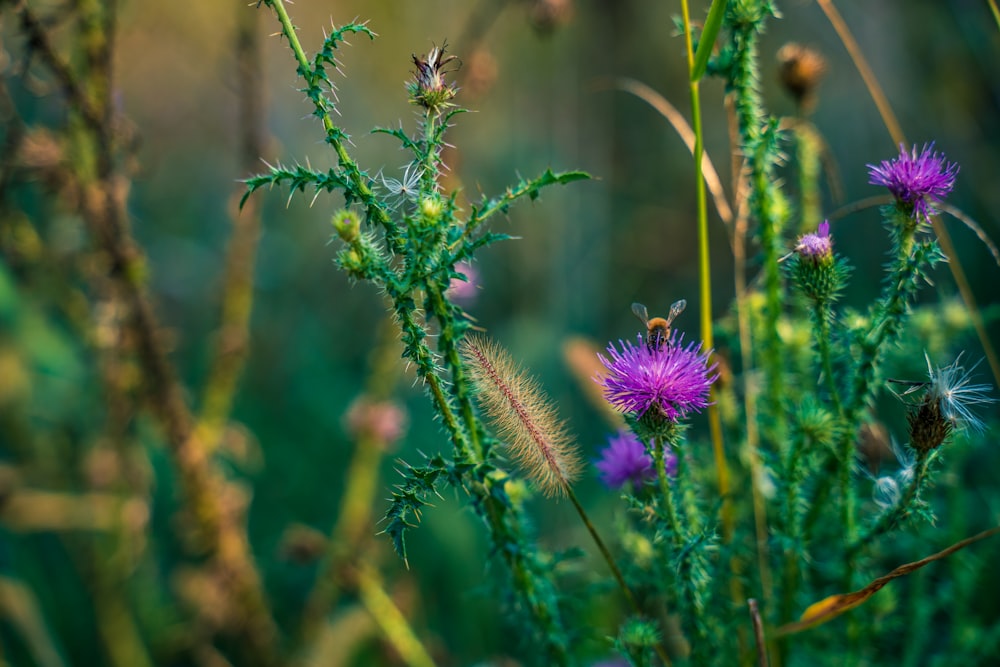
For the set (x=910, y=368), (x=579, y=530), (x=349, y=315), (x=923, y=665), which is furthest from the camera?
(x=349, y=315)

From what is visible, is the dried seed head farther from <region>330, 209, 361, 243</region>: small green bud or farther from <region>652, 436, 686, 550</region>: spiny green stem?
<region>330, 209, 361, 243</region>: small green bud

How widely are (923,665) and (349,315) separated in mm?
2385

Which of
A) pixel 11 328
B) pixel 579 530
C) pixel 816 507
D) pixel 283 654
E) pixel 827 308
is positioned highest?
pixel 11 328

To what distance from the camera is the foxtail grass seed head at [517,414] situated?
900 millimetres

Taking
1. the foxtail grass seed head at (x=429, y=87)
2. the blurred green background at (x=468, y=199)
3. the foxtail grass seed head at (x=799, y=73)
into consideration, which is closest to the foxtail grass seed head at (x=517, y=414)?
the foxtail grass seed head at (x=429, y=87)

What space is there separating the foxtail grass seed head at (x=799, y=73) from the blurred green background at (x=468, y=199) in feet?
3.33

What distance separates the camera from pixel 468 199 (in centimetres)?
287

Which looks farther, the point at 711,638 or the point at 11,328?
the point at 11,328

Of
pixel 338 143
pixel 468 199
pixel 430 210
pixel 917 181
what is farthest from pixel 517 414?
pixel 468 199

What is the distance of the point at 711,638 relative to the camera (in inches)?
40.7

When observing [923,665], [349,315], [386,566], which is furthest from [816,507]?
[349,315]

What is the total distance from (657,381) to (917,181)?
0.36 metres

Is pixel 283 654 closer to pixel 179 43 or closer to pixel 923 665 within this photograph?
pixel 923 665

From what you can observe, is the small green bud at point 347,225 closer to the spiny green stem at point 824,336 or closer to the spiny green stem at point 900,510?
the spiny green stem at point 824,336
